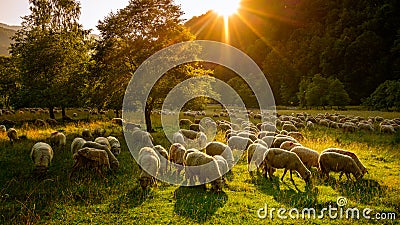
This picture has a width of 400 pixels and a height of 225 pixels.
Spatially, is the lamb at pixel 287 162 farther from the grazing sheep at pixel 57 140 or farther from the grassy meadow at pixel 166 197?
the grazing sheep at pixel 57 140

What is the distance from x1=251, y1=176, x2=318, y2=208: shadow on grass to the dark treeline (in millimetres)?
65377

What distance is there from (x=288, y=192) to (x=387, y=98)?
1847 inches

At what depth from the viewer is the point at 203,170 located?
907 cm

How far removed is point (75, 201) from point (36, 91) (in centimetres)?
2126

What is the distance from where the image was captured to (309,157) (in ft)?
35.4

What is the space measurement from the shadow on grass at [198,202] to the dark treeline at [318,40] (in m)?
66.4

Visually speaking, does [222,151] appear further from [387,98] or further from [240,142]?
[387,98]

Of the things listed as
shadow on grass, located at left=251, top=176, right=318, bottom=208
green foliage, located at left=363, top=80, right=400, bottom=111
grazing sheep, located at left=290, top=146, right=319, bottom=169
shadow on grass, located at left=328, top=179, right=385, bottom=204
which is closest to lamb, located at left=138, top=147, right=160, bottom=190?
shadow on grass, located at left=251, top=176, right=318, bottom=208

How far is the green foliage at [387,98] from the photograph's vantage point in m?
44.8

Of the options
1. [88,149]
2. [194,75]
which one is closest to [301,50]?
[194,75]

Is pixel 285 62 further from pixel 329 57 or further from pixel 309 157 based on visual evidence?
pixel 309 157

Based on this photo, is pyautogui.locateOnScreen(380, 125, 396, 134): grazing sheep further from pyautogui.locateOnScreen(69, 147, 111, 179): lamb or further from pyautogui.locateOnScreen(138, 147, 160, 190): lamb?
pyautogui.locateOnScreen(69, 147, 111, 179): lamb

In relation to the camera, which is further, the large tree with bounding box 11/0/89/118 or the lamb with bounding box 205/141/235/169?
the large tree with bounding box 11/0/89/118

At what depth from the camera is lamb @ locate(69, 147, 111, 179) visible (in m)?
10.1
